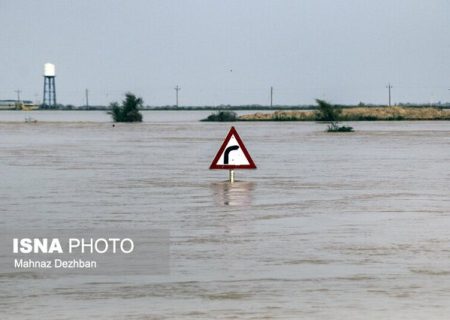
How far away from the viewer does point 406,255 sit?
582 inches

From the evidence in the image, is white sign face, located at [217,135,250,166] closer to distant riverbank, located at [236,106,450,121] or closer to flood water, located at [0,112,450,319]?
flood water, located at [0,112,450,319]

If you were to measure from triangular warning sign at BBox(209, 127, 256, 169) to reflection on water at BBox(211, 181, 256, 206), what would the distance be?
1.46 feet

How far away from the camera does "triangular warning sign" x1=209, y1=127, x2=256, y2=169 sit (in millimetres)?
26203

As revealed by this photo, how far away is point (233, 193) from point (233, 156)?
195 cm

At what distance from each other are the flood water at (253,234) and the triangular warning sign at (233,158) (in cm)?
46

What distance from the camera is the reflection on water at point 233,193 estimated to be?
22.5m

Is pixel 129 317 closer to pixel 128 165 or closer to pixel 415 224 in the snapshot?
pixel 415 224

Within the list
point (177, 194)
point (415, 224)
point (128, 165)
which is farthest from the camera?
point (128, 165)

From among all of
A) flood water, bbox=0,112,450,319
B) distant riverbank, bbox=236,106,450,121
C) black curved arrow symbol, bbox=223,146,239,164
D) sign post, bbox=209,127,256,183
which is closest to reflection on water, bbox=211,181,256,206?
flood water, bbox=0,112,450,319

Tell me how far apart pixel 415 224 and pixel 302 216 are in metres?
2.09

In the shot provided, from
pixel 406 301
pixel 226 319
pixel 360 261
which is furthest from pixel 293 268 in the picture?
pixel 226 319

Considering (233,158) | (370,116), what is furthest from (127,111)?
(233,158)

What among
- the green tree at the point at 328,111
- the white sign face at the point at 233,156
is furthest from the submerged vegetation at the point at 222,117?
the white sign face at the point at 233,156

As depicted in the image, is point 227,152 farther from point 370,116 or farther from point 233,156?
point 370,116
